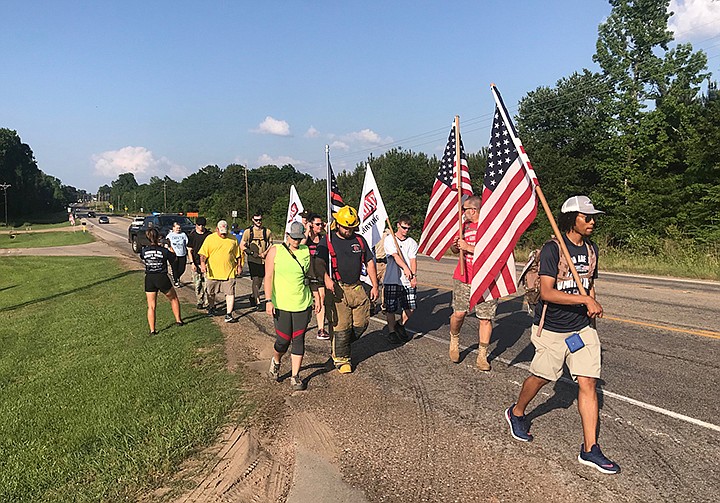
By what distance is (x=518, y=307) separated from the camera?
10.3 m

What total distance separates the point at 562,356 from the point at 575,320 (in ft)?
1.00

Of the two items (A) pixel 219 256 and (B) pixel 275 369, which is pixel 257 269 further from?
(B) pixel 275 369

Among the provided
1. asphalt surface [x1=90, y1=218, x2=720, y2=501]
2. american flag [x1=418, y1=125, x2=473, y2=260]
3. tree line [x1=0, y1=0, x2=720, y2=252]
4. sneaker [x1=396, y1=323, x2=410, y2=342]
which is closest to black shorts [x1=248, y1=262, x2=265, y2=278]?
asphalt surface [x1=90, y1=218, x2=720, y2=501]

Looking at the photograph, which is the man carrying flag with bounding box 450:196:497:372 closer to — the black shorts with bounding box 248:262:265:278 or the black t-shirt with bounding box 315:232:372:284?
the black t-shirt with bounding box 315:232:372:284

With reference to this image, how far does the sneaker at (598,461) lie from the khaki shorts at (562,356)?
1.89ft

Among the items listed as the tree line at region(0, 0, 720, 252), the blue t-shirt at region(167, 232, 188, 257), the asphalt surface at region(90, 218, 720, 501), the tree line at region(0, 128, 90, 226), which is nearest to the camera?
the asphalt surface at region(90, 218, 720, 501)

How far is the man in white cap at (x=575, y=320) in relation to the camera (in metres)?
3.78

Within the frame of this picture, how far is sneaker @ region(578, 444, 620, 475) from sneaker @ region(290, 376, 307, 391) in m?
3.00

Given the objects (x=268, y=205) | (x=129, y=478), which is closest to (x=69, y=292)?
(x=129, y=478)

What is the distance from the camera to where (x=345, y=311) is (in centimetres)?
619

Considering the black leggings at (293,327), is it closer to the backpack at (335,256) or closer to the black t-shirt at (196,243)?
the backpack at (335,256)

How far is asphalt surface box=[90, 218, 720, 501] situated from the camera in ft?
12.0

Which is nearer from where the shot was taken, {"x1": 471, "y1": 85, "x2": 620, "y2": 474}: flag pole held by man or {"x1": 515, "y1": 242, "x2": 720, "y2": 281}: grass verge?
{"x1": 471, "y1": 85, "x2": 620, "y2": 474}: flag pole held by man

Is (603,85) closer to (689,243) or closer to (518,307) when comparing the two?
(689,243)
